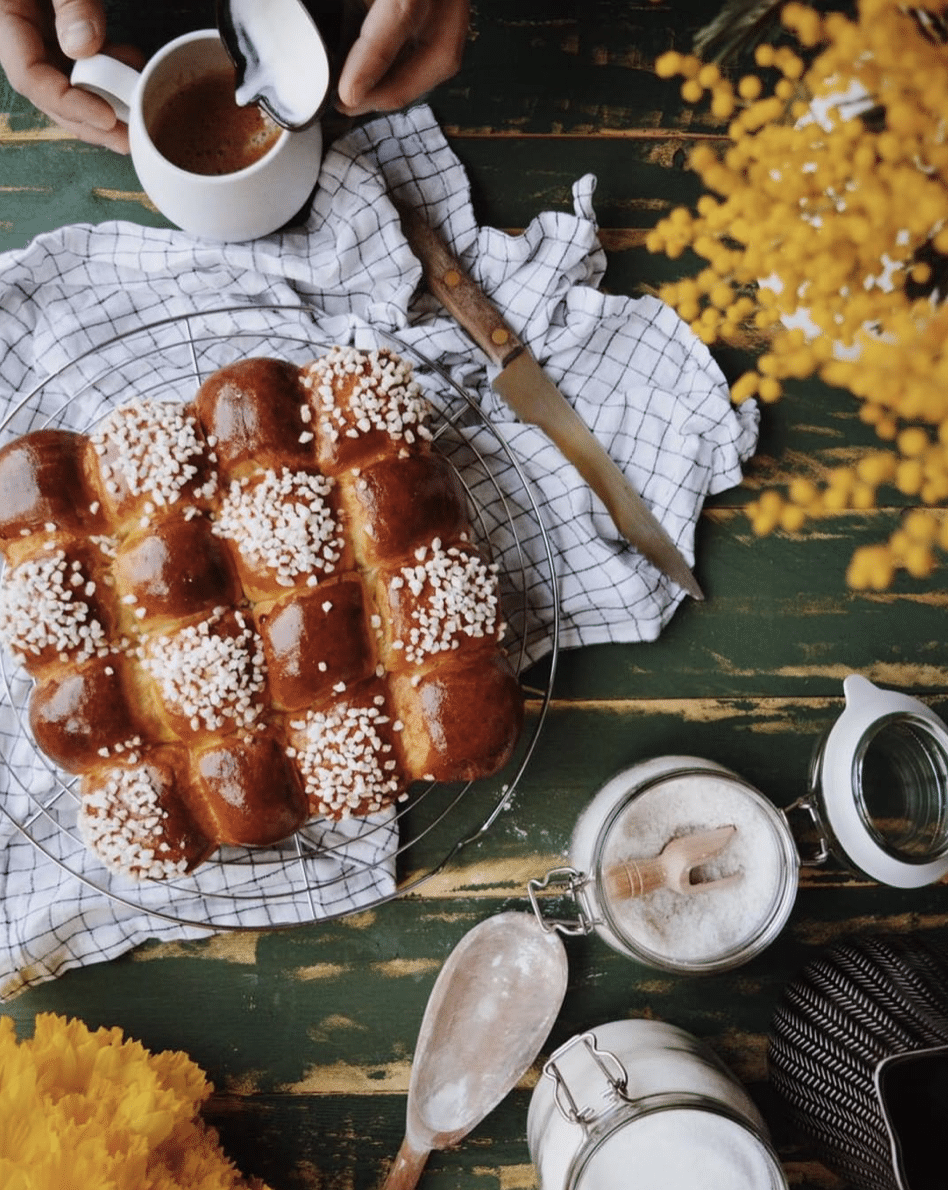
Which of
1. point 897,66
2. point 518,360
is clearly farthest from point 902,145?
Answer: point 518,360

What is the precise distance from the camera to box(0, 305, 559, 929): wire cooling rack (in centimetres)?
132

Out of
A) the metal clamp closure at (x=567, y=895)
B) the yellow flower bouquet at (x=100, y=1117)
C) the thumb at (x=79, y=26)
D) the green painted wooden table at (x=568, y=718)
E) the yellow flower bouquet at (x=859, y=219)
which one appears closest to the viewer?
the yellow flower bouquet at (x=859, y=219)

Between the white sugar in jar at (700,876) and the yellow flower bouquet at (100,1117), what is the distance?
1.73ft

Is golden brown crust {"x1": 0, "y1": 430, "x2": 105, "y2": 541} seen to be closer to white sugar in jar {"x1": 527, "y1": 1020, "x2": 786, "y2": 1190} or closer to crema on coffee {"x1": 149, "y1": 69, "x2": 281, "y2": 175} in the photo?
crema on coffee {"x1": 149, "y1": 69, "x2": 281, "y2": 175}

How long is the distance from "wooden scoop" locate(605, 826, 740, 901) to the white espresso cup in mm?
890

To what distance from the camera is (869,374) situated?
0.71 m

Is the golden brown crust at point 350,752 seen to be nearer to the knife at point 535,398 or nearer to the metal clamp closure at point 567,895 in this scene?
the metal clamp closure at point 567,895

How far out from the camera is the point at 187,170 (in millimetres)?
1254

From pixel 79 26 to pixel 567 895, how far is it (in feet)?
3.88

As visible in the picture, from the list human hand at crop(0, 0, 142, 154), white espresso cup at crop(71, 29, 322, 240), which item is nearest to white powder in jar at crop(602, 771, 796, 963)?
white espresso cup at crop(71, 29, 322, 240)

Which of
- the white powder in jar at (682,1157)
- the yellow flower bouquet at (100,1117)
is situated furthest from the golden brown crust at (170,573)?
the white powder in jar at (682,1157)

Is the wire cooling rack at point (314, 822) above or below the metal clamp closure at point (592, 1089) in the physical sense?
above

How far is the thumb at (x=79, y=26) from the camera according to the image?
3.80 feet

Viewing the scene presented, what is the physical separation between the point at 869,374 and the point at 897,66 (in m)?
0.21
